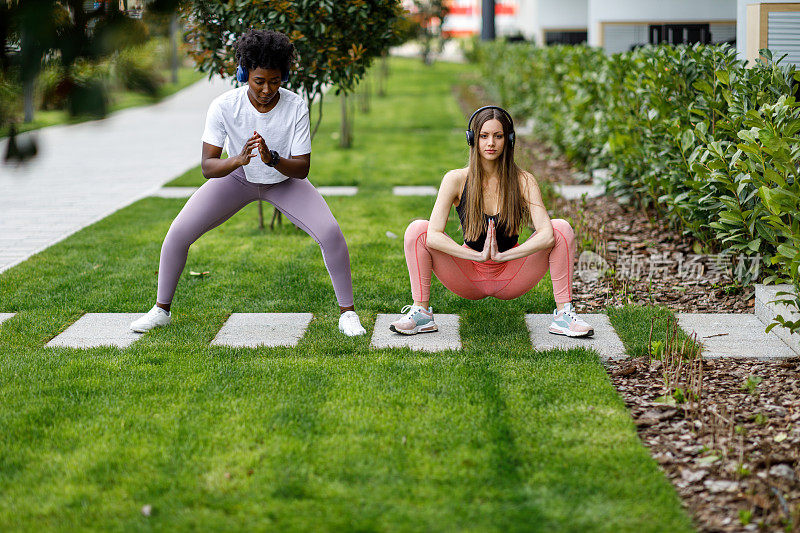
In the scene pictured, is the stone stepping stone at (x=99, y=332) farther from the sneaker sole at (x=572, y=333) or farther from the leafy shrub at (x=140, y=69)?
the leafy shrub at (x=140, y=69)

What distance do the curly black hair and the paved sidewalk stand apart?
58 centimetres

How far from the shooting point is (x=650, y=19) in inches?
548

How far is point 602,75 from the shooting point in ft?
30.9

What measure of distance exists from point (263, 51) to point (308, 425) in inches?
80.7

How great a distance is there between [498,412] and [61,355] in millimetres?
2309

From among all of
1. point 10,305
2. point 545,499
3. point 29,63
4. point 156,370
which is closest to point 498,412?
point 545,499

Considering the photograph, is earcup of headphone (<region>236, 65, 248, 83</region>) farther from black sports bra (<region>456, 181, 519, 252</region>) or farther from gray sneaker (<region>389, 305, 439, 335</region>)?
gray sneaker (<region>389, 305, 439, 335</region>)

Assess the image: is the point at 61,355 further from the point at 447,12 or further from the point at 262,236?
the point at 447,12

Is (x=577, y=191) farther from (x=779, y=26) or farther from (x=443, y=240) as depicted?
(x=443, y=240)

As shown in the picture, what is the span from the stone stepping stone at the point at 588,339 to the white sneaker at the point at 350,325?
953 millimetres

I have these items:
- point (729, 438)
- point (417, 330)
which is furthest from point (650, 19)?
point (729, 438)

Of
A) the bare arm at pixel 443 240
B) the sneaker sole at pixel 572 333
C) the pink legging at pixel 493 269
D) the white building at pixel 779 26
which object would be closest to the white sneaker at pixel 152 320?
the pink legging at pixel 493 269

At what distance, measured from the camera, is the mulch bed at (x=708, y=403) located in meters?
3.12

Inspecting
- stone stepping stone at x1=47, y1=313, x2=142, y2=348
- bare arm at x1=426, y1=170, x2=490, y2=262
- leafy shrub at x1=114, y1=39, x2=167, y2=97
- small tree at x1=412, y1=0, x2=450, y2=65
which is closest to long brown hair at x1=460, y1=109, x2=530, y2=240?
bare arm at x1=426, y1=170, x2=490, y2=262
